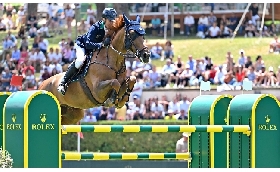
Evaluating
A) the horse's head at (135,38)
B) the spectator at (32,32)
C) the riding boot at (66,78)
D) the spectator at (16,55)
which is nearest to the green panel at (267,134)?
the horse's head at (135,38)

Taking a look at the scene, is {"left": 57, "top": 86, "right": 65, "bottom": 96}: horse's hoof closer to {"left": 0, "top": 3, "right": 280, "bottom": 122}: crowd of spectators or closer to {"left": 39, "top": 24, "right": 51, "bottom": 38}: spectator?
{"left": 0, "top": 3, "right": 280, "bottom": 122}: crowd of spectators

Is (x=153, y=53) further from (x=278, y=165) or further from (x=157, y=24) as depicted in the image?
(x=278, y=165)

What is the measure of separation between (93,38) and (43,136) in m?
2.80

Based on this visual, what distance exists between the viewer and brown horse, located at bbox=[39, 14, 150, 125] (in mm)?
11562

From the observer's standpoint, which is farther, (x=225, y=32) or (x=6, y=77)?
(x=225, y=32)

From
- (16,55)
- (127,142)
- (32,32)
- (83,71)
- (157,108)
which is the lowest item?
(127,142)

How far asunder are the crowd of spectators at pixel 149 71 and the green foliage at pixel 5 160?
1020cm

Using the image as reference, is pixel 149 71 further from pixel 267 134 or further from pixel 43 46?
pixel 267 134

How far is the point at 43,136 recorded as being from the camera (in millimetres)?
9617

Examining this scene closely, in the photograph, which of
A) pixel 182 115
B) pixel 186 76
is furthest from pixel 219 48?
pixel 182 115

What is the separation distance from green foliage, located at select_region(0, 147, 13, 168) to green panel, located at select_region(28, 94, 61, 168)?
242 millimetres

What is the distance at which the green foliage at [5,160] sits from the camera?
9.11 meters

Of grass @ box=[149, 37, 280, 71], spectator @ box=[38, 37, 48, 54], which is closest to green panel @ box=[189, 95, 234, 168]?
grass @ box=[149, 37, 280, 71]

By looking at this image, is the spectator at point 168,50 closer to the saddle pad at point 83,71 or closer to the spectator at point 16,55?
the spectator at point 16,55
